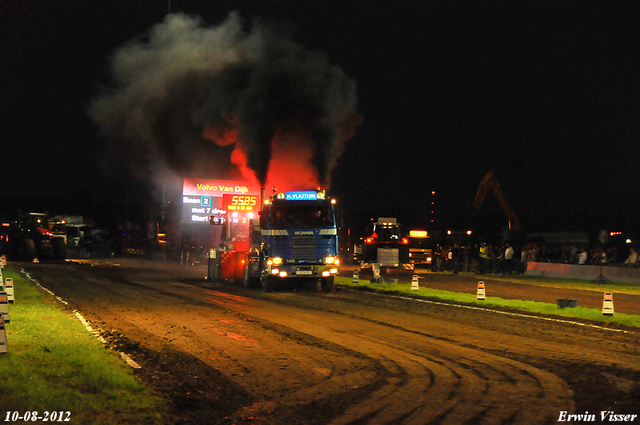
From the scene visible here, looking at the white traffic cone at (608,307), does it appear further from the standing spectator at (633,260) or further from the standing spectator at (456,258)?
the standing spectator at (456,258)

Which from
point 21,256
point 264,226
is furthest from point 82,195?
point 264,226

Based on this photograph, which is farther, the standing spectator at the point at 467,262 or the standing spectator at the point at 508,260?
the standing spectator at the point at 467,262

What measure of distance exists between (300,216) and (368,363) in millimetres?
13363

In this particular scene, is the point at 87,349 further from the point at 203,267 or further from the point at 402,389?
the point at 203,267

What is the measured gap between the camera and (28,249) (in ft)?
131

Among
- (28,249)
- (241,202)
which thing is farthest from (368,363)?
(28,249)

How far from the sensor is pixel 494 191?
53.5m

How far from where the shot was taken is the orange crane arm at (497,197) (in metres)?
51.2

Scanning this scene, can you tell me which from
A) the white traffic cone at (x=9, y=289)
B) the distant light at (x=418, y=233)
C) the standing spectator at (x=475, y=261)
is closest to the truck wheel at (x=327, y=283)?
the white traffic cone at (x=9, y=289)

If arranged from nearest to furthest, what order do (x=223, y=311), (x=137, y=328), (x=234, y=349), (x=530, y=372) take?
(x=530, y=372) < (x=234, y=349) < (x=137, y=328) < (x=223, y=311)

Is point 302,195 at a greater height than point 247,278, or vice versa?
point 302,195

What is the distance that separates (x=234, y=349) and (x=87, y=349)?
89.5 inches

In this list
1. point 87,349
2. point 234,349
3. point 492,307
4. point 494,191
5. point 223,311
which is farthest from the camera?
point 494,191

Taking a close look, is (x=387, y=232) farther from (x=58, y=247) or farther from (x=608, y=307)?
(x=608, y=307)
